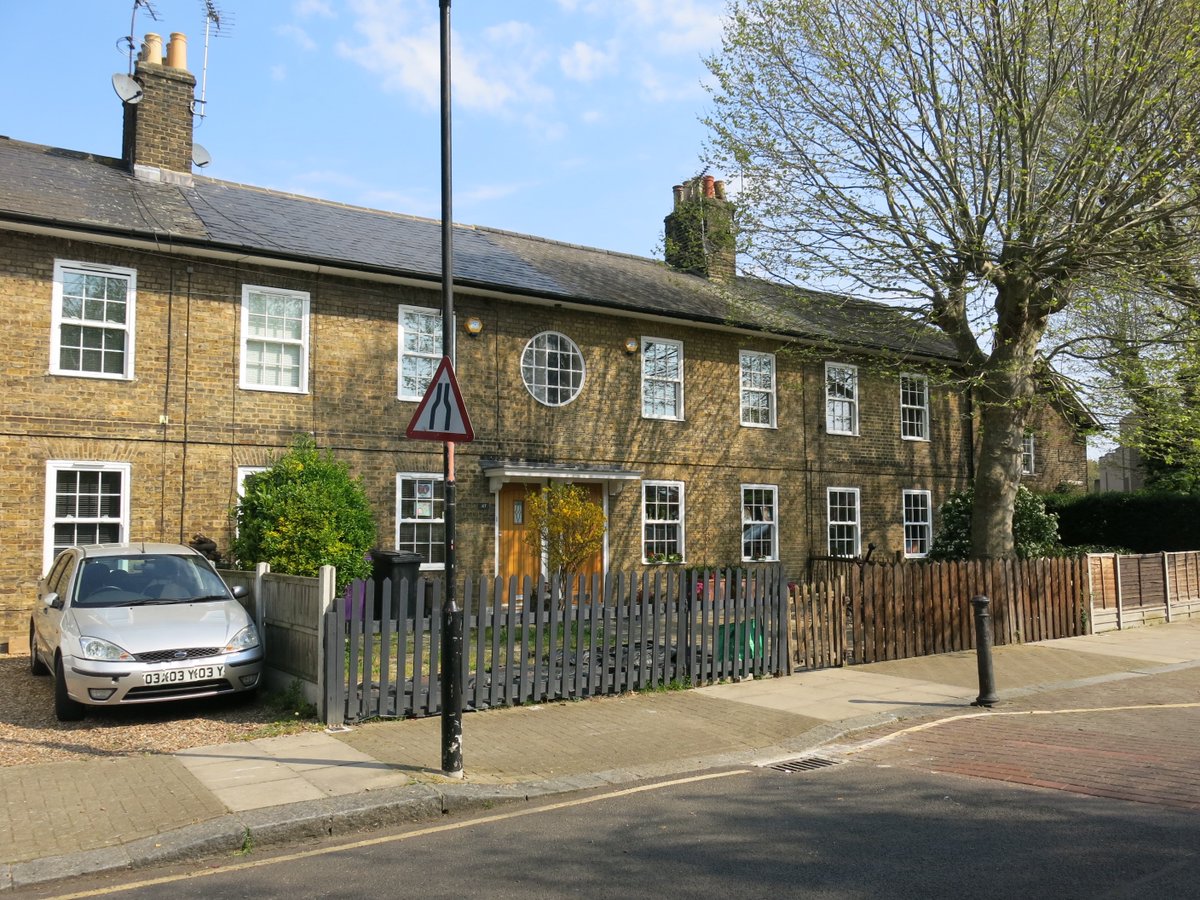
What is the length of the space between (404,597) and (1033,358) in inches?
472

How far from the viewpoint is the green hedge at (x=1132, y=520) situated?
2197 centimetres

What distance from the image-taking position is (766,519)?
20219mm

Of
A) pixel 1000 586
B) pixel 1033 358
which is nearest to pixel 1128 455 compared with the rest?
pixel 1033 358

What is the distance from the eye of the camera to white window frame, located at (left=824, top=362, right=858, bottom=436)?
2148 cm

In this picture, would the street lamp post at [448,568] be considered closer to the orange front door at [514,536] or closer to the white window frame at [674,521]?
the orange front door at [514,536]

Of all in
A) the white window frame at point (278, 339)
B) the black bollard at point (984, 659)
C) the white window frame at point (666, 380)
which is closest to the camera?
the black bollard at point (984, 659)

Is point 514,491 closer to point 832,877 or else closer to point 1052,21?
point 1052,21

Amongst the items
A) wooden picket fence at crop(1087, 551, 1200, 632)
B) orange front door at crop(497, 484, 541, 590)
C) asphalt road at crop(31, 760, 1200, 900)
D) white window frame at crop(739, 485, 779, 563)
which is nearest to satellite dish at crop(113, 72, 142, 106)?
orange front door at crop(497, 484, 541, 590)

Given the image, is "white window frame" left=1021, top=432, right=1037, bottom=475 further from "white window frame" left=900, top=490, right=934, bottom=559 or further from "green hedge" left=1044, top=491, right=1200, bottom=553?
"white window frame" left=900, top=490, right=934, bottom=559

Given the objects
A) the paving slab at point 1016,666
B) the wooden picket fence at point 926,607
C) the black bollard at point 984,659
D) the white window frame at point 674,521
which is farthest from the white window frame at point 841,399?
the black bollard at point 984,659

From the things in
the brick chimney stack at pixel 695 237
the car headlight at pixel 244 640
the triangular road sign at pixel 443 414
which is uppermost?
the brick chimney stack at pixel 695 237

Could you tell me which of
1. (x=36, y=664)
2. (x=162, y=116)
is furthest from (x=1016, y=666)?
(x=162, y=116)

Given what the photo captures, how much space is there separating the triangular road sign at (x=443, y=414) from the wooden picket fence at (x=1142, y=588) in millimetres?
12533

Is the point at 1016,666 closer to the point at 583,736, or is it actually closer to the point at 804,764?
the point at 804,764
